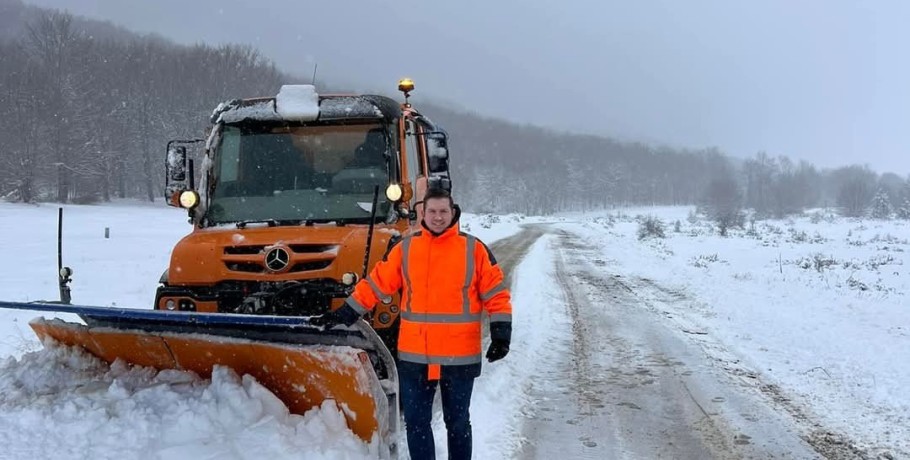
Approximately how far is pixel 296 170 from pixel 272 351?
2036 mm

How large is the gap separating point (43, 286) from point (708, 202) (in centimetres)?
8646

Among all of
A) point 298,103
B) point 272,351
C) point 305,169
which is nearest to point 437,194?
point 272,351

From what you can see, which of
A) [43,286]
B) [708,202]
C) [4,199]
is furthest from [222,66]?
[708,202]

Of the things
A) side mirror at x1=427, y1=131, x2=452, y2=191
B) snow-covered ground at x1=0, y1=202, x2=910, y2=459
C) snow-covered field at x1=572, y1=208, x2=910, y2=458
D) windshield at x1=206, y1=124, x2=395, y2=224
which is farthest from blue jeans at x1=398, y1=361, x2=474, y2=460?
snow-covered field at x1=572, y1=208, x2=910, y2=458

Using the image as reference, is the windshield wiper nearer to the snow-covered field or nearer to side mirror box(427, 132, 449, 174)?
side mirror box(427, 132, 449, 174)

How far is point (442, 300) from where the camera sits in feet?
10.5

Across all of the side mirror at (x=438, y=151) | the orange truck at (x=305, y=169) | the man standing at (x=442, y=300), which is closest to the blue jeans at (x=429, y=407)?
the man standing at (x=442, y=300)

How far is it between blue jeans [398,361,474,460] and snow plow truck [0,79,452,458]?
0.11 m

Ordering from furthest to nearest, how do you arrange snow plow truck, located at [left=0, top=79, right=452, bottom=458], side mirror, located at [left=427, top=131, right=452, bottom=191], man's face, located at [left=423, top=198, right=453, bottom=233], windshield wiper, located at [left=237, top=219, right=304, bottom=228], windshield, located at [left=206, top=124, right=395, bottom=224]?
1. side mirror, located at [left=427, top=131, right=452, bottom=191]
2. windshield, located at [left=206, top=124, right=395, bottom=224]
3. windshield wiper, located at [left=237, top=219, right=304, bottom=228]
4. snow plow truck, located at [left=0, top=79, right=452, bottom=458]
5. man's face, located at [left=423, top=198, right=453, bottom=233]

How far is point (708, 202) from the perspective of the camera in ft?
281

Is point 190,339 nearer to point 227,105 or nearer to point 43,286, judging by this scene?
point 227,105

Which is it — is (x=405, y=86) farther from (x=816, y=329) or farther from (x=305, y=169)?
(x=816, y=329)

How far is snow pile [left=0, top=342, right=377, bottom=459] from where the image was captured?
3.26 meters

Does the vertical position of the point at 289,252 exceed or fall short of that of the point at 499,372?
it exceeds it
